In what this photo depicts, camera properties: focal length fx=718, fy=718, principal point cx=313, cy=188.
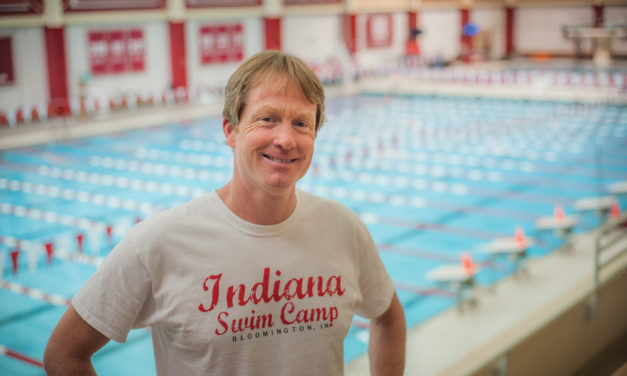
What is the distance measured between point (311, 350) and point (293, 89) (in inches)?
24.3

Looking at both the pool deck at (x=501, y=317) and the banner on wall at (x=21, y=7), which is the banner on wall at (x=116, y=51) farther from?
the pool deck at (x=501, y=317)

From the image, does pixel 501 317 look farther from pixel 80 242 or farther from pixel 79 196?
pixel 79 196

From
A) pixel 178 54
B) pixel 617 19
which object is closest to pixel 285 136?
pixel 178 54

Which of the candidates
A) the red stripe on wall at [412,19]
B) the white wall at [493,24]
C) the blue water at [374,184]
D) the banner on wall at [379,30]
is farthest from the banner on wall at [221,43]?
the white wall at [493,24]

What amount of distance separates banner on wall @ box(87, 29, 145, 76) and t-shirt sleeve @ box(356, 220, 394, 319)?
63.1ft

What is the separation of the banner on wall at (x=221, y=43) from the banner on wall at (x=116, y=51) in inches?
91.0

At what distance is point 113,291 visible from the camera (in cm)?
157

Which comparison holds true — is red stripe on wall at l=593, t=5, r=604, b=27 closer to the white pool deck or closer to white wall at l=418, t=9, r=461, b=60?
white wall at l=418, t=9, r=461, b=60

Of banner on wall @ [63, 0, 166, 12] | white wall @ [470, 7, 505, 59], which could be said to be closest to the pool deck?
banner on wall @ [63, 0, 166, 12]

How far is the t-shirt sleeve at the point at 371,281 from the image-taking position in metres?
1.85

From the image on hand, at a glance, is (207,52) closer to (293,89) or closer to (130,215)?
(130,215)

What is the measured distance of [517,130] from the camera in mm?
16578

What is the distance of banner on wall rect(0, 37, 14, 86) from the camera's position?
17375mm

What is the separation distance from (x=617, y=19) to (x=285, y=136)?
1122 inches
